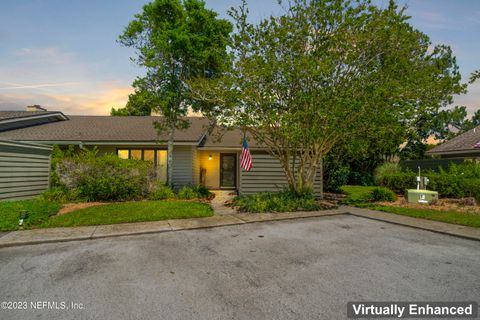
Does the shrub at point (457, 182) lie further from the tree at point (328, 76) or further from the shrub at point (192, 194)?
the shrub at point (192, 194)

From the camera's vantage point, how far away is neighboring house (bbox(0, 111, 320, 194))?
12.9 m

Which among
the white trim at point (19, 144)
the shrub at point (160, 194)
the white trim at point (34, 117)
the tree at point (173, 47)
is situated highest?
the tree at point (173, 47)

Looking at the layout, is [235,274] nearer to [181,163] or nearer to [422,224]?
[422,224]

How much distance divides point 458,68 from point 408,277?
92.7ft

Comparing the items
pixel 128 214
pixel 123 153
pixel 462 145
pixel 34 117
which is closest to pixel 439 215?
pixel 128 214

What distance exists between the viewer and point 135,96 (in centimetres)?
1232

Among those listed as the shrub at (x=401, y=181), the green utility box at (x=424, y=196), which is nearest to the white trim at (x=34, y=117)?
the green utility box at (x=424, y=196)

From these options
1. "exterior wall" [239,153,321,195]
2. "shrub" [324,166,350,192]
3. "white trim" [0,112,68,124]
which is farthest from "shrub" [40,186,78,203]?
"shrub" [324,166,350,192]

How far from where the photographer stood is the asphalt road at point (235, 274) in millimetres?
3121

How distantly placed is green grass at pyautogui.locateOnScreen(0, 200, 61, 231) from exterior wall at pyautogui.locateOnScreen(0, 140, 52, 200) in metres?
1.75

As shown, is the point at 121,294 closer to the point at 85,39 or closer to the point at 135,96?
the point at 135,96

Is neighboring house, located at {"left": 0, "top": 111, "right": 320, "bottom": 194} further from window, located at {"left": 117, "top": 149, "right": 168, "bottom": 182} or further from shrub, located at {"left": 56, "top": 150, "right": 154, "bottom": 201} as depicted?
shrub, located at {"left": 56, "top": 150, "right": 154, "bottom": 201}

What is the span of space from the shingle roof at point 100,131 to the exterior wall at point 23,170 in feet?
11.0

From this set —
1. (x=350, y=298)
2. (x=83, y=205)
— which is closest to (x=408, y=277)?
(x=350, y=298)
